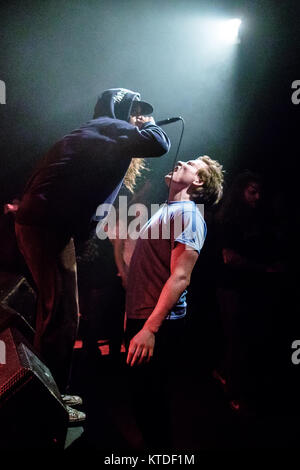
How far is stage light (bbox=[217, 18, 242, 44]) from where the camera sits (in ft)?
10.4

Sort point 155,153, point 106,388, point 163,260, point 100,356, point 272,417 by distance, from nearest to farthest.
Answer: point 163,260
point 155,153
point 272,417
point 106,388
point 100,356

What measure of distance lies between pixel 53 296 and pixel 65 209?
491mm

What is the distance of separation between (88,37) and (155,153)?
6.23ft

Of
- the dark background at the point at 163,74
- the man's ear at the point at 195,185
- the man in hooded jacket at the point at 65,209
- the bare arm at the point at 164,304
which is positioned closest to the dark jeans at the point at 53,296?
the man in hooded jacket at the point at 65,209

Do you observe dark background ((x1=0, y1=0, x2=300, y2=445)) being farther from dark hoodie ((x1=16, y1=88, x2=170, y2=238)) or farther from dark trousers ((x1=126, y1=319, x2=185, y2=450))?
dark hoodie ((x1=16, y1=88, x2=170, y2=238))

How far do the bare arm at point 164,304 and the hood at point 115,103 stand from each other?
105cm

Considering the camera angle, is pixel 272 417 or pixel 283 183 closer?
pixel 272 417

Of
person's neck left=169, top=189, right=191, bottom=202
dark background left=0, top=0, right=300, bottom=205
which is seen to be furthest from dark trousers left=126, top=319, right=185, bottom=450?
dark background left=0, top=0, right=300, bottom=205

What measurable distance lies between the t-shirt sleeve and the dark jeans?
656 mm

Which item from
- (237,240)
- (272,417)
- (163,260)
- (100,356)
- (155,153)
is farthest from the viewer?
(100,356)

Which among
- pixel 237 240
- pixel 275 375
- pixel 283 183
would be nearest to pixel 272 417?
pixel 275 375

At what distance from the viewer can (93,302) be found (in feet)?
10.6
